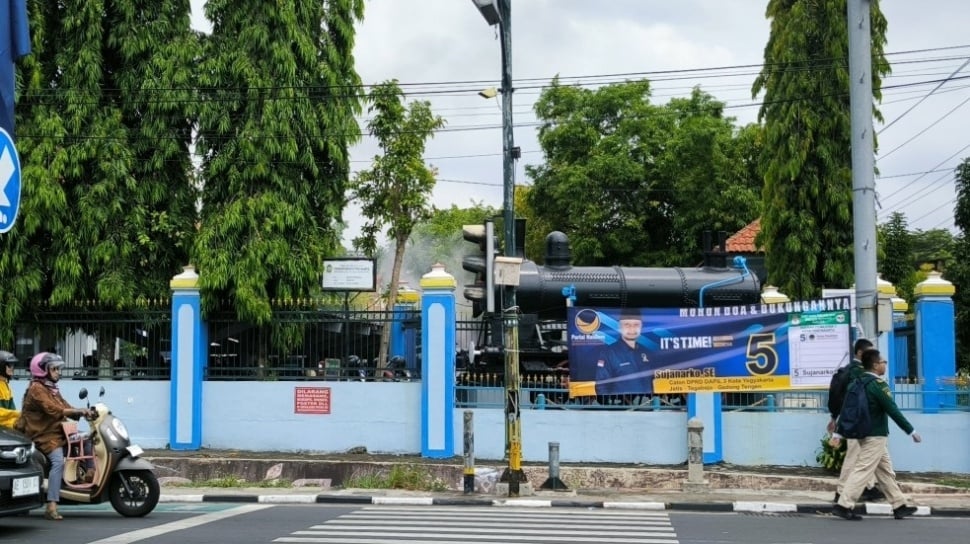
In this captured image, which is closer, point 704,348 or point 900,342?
point 704,348

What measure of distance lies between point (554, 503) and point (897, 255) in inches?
927

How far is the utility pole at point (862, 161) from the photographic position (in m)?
12.3

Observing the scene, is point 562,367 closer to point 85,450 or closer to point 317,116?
point 317,116

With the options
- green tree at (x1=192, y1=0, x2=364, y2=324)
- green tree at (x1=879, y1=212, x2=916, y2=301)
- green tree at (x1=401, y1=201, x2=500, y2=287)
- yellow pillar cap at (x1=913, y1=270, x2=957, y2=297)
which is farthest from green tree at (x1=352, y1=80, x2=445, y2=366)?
green tree at (x1=401, y1=201, x2=500, y2=287)

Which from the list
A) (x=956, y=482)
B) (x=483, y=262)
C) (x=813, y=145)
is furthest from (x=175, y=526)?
(x=813, y=145)

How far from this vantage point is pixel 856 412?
1062 cm

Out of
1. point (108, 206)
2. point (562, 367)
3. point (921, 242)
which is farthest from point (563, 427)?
point (921, 242)

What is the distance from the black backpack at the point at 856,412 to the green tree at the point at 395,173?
1283 cm

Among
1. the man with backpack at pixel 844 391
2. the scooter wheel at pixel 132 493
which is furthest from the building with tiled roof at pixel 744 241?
the scooter wheel at pixel 132 493

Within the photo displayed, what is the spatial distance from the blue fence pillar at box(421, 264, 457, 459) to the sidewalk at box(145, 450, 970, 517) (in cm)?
43

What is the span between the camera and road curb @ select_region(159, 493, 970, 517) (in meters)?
11.2

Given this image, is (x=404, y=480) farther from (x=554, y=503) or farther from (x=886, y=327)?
(x=886, y=327)

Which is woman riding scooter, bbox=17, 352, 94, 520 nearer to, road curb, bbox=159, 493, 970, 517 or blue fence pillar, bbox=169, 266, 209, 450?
road curb, bbox=159, 493, 970, 517

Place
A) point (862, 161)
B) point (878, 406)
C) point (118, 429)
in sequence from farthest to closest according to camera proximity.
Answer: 1. point (862, 161)
2. point (878, 406)
3. point (118, 429)
